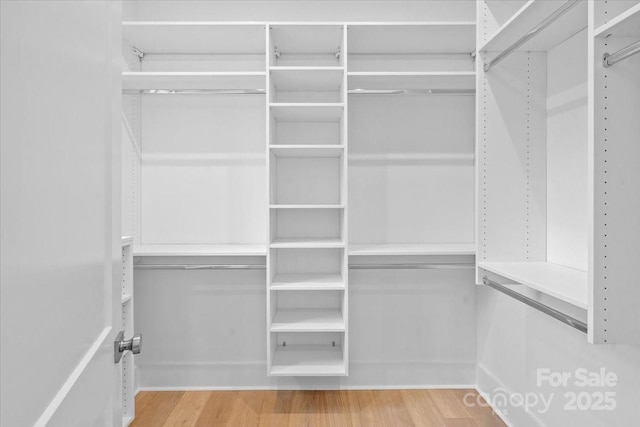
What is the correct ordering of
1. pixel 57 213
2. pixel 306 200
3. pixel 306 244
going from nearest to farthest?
1. pixel 57 213
2. pixel 306 244
3. pixel 306 200

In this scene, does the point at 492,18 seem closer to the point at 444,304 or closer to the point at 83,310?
the point at 444,304

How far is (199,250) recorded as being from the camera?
8.19 ft

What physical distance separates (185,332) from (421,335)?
1517 millimetres

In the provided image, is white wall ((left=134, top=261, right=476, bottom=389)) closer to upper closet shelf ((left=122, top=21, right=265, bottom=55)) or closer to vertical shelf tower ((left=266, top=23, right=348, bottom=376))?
vertical shelf tower ((left=266, top=23, right=348, bottom=376))

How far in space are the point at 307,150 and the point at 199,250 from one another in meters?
0.86

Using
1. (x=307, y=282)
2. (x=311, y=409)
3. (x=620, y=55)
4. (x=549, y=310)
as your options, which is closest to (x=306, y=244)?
(x=307, y=282)

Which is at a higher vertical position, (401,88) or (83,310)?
(401,88)

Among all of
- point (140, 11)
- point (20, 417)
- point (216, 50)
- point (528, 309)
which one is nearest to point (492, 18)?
point (528, 309)

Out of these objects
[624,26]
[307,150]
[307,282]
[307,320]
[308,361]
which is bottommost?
[308,361]

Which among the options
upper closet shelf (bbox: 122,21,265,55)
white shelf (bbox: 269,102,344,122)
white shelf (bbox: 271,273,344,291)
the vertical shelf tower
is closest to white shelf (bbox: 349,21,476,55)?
the vertical shelf tower

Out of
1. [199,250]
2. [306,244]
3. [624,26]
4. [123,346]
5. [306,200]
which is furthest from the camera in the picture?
[306,200]

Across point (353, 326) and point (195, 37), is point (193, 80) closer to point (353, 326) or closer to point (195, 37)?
point (195, 37)

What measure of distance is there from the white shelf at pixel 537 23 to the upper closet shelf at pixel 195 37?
1243 millimetres

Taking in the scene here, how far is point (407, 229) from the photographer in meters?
2.77
